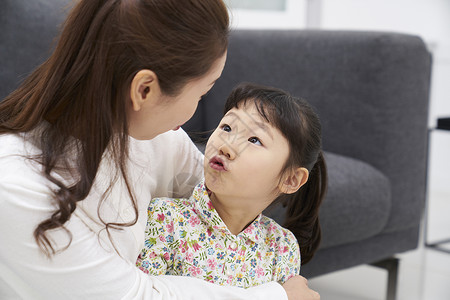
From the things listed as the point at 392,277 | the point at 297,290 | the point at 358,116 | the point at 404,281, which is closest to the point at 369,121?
the point at 358,116

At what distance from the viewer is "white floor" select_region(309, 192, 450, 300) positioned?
201 cm

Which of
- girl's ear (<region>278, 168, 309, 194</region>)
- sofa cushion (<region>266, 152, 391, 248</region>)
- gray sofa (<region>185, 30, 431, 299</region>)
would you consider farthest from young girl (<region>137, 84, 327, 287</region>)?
gray sofa (<region>185, 30, 431, 299</region>)

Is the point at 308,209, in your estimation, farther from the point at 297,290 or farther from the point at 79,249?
the point at 79,249

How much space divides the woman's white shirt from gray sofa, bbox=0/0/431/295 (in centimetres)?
73

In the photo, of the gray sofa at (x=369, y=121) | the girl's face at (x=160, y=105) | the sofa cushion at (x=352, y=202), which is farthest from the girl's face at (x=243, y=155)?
the gray sofa at (x=369, y=121)

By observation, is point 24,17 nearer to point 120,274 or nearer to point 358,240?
point 120,274

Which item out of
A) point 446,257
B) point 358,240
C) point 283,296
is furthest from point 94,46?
point 446,257

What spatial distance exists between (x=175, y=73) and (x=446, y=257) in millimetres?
2012

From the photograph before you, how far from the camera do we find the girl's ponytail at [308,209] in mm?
1205

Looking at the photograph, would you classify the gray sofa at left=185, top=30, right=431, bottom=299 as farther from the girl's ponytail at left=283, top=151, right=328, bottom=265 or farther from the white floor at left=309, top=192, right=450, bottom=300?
the girl's ponytail at left=283, top=151, right=328, bottom=265

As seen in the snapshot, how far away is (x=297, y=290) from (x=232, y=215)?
18 cm

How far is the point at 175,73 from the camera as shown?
0.83 metres

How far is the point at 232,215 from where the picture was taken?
42.8 inches

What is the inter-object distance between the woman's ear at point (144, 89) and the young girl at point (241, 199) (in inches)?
8.3
